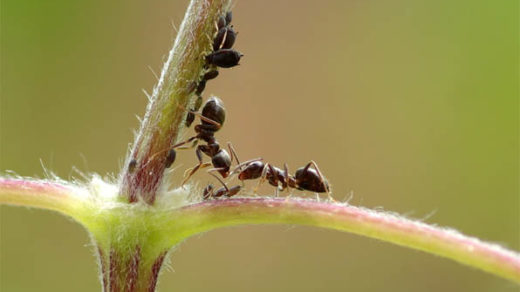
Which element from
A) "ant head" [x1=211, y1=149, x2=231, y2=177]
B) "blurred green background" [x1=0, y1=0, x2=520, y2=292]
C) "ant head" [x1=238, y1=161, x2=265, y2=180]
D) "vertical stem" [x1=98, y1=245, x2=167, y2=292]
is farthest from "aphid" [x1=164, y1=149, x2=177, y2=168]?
"blurred green background" [x1=0, y1=0, x2=520, y2=292]

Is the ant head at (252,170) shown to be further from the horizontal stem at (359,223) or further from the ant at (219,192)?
the horizontal stem at (359,223)

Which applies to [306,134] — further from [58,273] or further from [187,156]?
[58,273]

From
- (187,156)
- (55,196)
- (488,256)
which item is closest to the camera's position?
(488,256)

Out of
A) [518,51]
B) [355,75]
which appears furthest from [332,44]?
[518,51]

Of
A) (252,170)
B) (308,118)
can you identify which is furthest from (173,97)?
(308,118)

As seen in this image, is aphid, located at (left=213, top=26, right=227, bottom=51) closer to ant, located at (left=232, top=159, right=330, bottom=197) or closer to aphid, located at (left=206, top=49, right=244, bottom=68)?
aphid, located at (left=206, top=49, right=244, bottom=68)

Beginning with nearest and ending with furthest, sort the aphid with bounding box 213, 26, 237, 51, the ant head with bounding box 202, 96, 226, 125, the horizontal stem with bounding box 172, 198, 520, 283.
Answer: the horizontal stem with bounding box 172, 198, 520, 283 < the aphid with bounding box 213, 26, 237, 51 < the ant head with bounding box 202, 96, 226, 125

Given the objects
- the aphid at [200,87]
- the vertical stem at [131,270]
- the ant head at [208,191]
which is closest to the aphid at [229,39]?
the aphid at [200,87]
